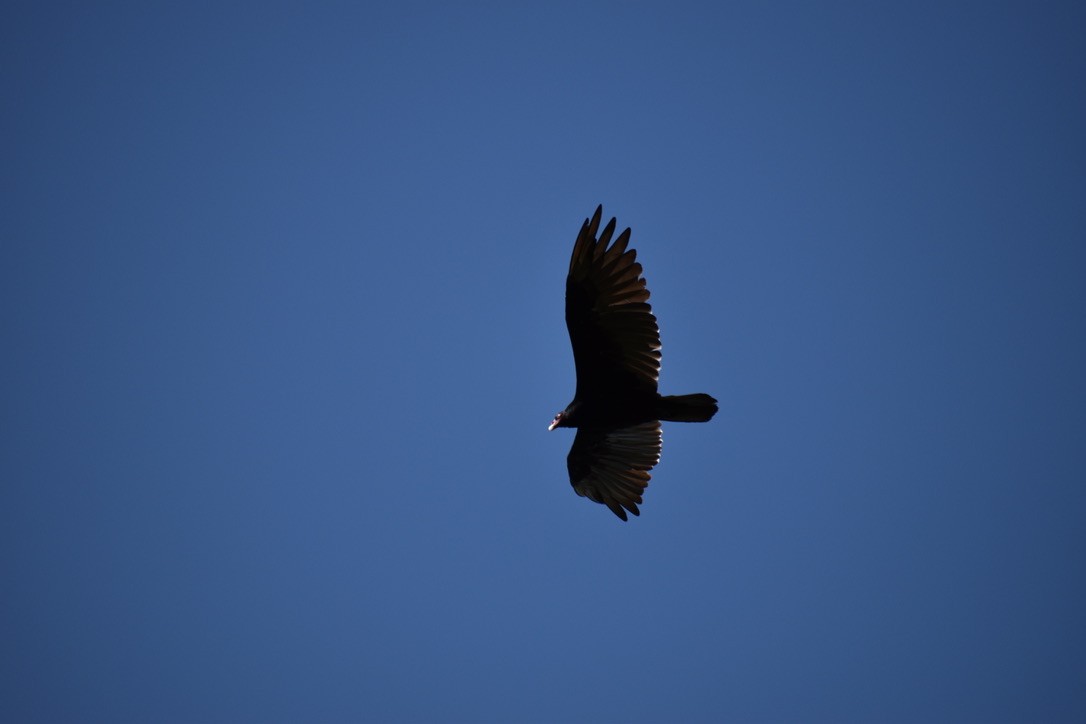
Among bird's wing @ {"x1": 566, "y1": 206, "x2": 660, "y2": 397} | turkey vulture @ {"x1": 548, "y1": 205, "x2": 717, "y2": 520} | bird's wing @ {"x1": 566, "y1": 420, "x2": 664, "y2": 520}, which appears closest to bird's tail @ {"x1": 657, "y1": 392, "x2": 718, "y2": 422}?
turkey vulture @ {"x1": 548, "y1": 205, "x2": 717, "y2": 520}

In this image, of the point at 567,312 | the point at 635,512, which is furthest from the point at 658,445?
the point at 567,312

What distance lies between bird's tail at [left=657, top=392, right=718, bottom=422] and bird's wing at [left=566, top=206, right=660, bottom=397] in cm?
28

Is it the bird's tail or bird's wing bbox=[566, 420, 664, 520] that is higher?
the bird's tail

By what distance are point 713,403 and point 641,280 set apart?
164cm

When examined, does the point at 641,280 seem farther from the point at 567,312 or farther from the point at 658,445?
the point at 658,445

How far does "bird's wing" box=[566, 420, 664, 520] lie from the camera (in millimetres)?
9945

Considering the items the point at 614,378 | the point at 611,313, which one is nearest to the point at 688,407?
the point at 614,378

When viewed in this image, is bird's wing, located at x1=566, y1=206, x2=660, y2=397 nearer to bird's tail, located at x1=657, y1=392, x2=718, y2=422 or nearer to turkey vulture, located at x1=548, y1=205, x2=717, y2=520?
turkey vulture, located at x1=548, y1=205, x2=717, y2=520

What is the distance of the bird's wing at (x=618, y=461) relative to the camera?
32.6 ft

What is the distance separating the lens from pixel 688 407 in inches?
353

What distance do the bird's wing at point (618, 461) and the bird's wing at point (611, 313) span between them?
840 mm

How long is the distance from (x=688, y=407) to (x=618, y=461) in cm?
151

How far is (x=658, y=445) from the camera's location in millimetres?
10008

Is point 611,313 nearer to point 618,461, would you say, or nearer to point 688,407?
point 688,407
